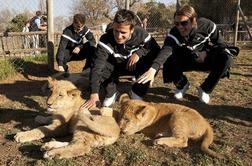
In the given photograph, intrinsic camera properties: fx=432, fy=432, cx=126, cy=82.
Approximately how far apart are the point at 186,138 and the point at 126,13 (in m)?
1.74

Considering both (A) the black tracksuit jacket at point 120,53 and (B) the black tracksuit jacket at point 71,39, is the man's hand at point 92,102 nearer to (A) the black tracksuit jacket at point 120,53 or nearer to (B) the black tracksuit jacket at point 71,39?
(A) the black tracksuit jacket at point 120,53

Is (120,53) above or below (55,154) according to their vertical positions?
above

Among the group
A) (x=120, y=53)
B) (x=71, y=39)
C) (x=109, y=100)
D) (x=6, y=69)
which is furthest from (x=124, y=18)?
(x=6, y=69)

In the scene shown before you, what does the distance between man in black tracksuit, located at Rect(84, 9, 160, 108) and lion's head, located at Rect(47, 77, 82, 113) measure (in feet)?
1.33

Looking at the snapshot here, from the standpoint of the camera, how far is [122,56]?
5980mm

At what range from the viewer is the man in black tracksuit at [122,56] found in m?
5.38

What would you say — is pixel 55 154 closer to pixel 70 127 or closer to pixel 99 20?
pixel 70 127

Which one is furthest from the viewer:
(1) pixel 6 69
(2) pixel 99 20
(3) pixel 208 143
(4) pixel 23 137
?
(2) pixel 99 20

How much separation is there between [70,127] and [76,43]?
135 inches

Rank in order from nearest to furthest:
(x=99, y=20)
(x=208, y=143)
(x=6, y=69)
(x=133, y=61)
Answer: (x=208, y=143) < (x=133, y=61) < (x=6, y=69) < (x=99, y=20)

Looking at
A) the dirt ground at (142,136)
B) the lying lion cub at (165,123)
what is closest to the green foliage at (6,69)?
the dirt ground at (142,136)

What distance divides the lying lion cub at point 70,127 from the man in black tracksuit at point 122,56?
515 millimetres

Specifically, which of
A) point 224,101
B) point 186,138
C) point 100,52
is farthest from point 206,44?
point 186,138

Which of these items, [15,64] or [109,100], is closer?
[109,100]
